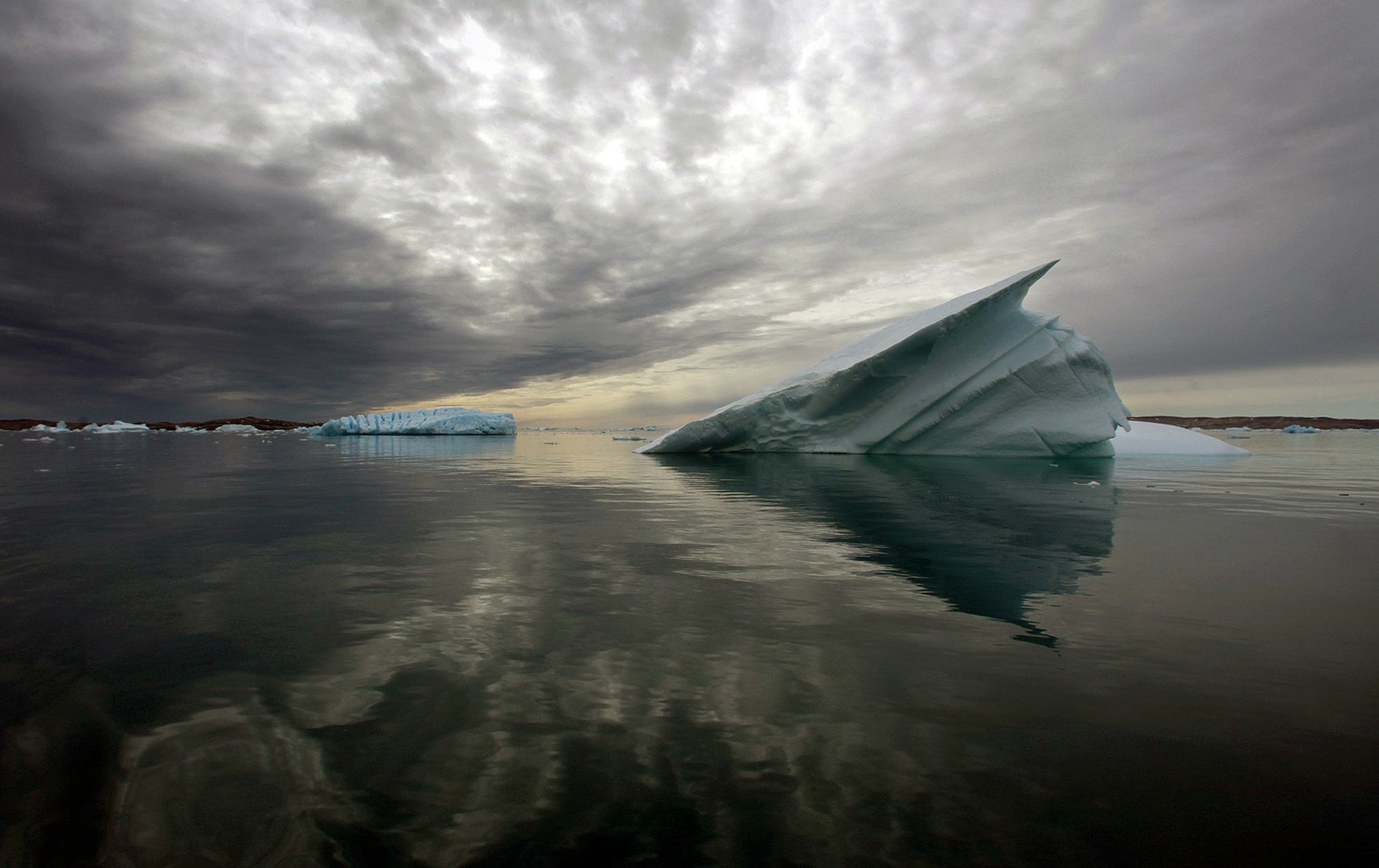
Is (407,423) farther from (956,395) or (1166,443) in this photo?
(1166,443)

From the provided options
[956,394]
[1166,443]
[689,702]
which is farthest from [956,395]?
[689,702]

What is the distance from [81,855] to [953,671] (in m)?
2.59

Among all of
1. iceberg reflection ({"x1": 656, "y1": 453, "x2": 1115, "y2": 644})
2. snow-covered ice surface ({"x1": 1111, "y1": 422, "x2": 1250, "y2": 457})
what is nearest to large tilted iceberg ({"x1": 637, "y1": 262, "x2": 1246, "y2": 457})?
iceberg reflection ({"x1": 656, "y1": 453, "x2": 1115, "y2": 644})

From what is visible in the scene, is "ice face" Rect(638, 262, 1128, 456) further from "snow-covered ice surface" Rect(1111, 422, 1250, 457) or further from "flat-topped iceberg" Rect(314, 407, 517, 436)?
"flat-topped iceberg" Rect(314, 407, 517, 436)

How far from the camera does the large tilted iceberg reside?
587 inches

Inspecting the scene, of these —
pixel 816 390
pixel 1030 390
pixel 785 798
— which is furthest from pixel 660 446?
pixel 785 798

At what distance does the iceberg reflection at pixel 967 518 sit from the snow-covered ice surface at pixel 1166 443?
714cm

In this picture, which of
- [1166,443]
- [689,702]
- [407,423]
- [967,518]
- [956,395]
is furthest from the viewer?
[407,423]

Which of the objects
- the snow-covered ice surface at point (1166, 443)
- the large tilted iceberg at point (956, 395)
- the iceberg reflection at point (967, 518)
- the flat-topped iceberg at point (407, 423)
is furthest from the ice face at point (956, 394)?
the flat-topped iceberg at point (407, 423)

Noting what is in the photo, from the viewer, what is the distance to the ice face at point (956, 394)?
14891mm

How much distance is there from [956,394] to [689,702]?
15.5 meters

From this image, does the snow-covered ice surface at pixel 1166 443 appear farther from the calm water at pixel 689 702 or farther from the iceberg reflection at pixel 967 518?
the calm water at pixel 689 702

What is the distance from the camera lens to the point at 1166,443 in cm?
1927

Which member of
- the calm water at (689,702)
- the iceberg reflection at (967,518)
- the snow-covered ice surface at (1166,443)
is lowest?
the calm water at (689,702)
